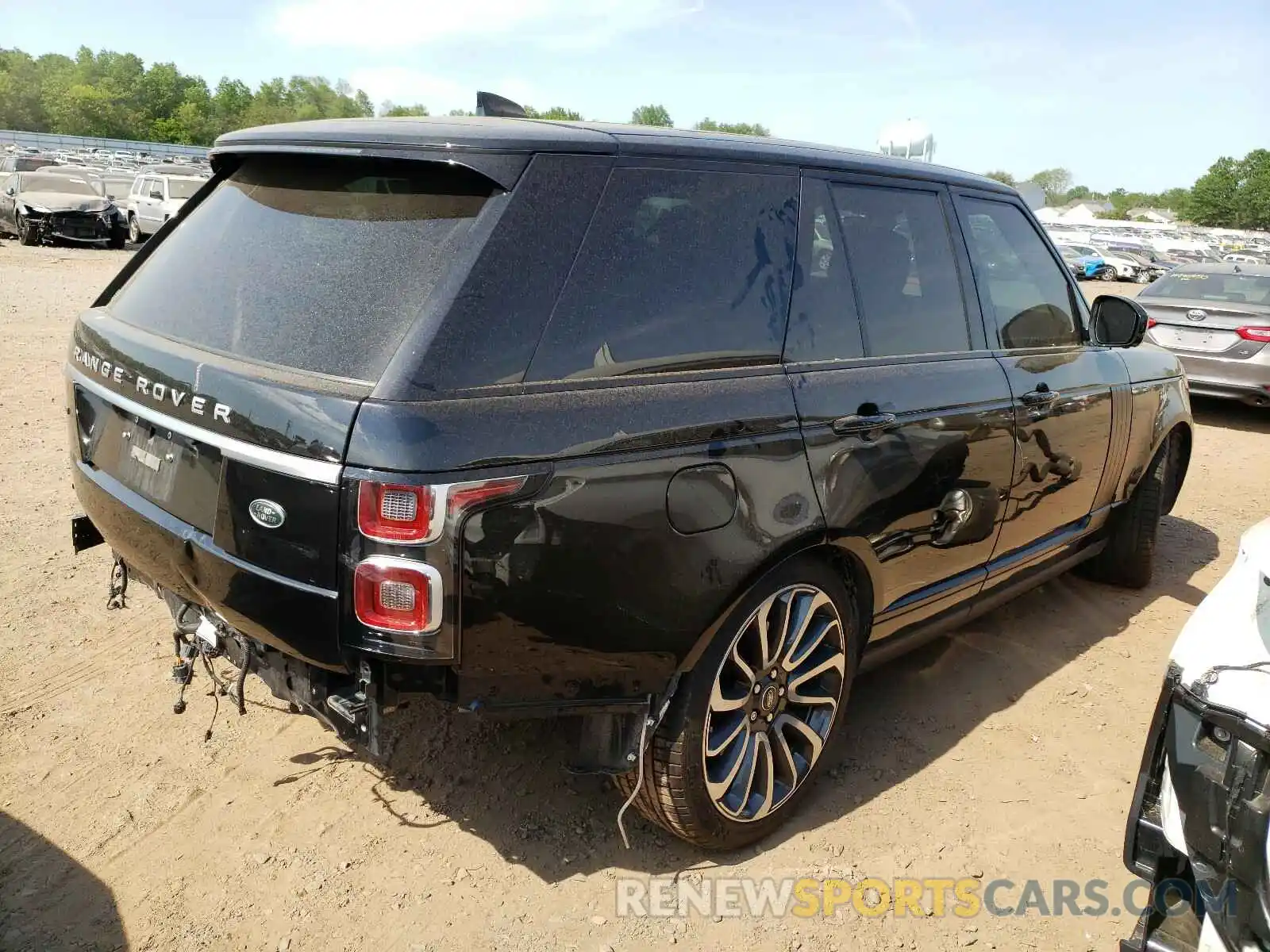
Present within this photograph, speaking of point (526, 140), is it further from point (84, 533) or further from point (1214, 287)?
point (1214, 287)

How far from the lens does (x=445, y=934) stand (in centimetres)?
253

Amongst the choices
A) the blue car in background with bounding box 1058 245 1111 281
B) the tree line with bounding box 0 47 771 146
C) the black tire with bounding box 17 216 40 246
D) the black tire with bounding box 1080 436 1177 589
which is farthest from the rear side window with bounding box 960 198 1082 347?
the tree line with bounding box 0 47 771 146

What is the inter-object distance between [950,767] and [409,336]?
2420mm

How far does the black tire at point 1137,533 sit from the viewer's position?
486cm

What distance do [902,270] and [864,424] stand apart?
0.71 metres


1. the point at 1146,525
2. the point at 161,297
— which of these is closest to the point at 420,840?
the point at 161,297

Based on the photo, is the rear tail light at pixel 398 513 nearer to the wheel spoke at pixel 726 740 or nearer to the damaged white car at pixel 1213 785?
the wheel spoke at pixel 726 740

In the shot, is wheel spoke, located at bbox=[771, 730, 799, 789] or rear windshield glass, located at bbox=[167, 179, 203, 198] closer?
wheel spoke, located at bbox=[771, 730, 799, 789]

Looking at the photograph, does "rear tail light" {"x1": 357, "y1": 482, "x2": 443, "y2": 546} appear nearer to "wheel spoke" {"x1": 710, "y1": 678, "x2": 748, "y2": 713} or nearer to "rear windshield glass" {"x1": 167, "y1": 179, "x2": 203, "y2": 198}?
"wheel spoke" {"x1": 710, "y1": 678, "x2": 748, "y2": 713}

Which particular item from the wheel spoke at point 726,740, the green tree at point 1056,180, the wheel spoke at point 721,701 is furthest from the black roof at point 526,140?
the green tree at point 1056,180

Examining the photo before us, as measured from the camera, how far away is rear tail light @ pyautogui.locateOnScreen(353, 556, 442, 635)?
Result: 2.09 meters

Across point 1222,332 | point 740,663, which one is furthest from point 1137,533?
point 1222,332

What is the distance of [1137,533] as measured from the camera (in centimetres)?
489

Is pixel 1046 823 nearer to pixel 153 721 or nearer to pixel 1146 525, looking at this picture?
pixel 1146 525
